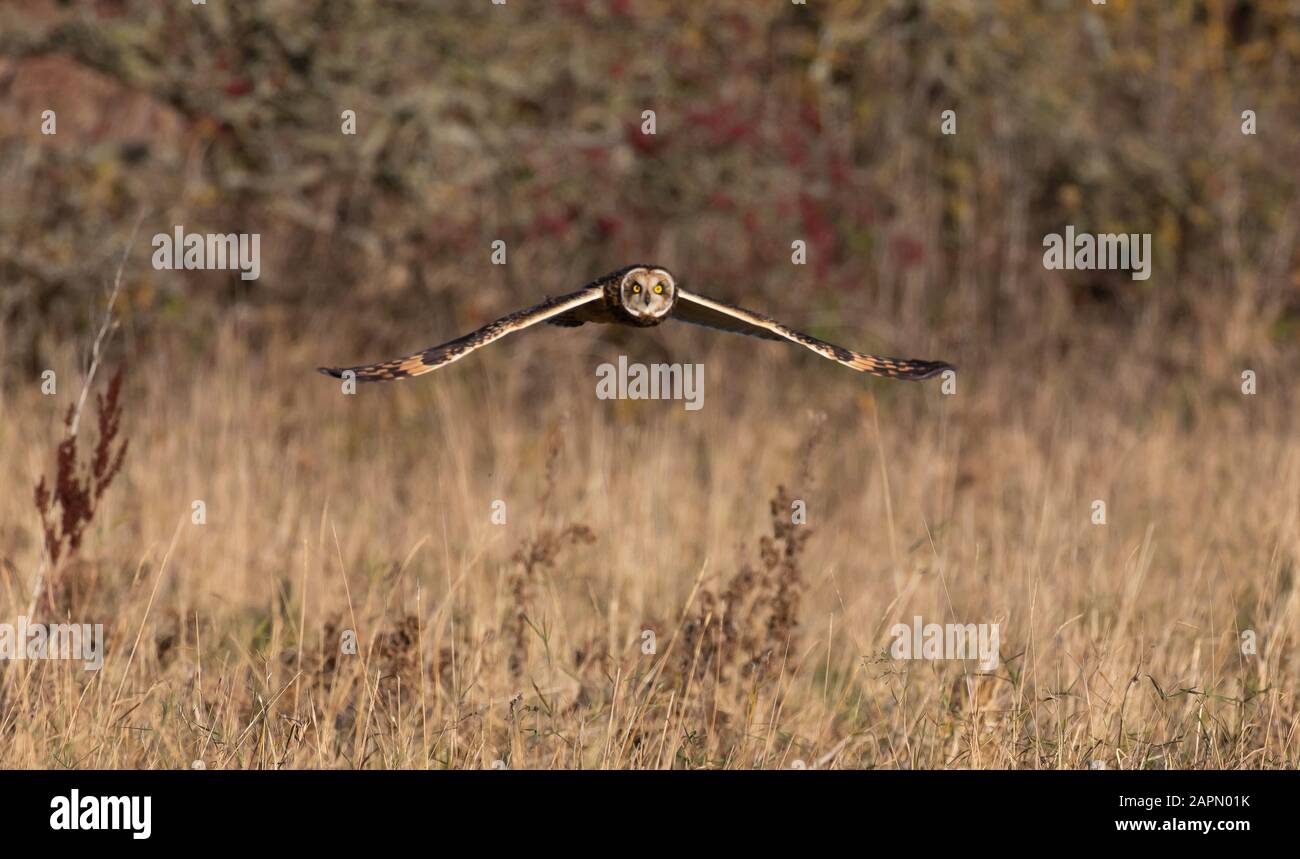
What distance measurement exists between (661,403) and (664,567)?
3805mm

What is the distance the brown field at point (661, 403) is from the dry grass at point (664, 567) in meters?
0.03

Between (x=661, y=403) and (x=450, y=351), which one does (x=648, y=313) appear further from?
(x=661, y=403)

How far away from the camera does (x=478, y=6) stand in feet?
33.9

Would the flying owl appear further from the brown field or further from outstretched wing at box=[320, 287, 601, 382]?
the brown field

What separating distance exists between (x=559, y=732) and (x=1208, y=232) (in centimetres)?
866

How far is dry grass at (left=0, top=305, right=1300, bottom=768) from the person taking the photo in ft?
15.0

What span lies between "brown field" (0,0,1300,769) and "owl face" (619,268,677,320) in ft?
2.87

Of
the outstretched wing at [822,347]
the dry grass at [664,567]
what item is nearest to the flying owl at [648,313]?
the outstretched wing at [822,347]

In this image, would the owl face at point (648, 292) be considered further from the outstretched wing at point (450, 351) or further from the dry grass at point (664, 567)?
the dry grass at point (664, 567)

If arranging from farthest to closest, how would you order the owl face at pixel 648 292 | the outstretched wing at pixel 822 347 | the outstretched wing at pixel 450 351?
the owl face at pixel 648 292 < the outstretched wing at pixel 822 347 < the outstretched wing at pixel 450 351

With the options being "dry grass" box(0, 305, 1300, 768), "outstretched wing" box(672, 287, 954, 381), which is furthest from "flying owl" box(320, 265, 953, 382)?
"dry grass" box(0, 305, 1300, 768)

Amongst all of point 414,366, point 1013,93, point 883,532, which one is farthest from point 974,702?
point 1013,93

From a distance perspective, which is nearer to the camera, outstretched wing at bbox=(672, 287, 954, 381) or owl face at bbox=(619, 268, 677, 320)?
outstretched wing at bbox=(672, 287, 954, 381)

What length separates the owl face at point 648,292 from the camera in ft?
13.8
